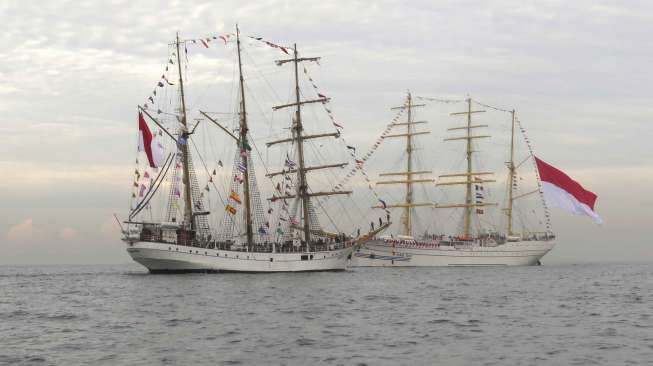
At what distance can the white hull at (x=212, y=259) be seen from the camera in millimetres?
74375

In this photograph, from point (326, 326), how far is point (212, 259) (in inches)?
1617

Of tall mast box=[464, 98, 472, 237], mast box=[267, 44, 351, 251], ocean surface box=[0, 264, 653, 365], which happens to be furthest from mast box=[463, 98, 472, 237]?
ocean surface box=[0, 264, 653, 365]

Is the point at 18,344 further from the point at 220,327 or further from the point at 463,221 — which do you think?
the point at 463,221

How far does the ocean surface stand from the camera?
28438mm

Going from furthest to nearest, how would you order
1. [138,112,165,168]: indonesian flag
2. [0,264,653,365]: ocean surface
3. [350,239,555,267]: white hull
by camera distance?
1. [350,239,555,267]: white hull
2. [138,112,165,168]: indonesian flag
3. [0,264,653,365]: ocean surface

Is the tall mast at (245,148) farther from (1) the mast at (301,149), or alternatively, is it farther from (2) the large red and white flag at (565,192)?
(2) the large red and white flag at (565,192)

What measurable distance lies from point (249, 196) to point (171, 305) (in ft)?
120

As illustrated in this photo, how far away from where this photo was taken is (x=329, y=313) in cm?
4203

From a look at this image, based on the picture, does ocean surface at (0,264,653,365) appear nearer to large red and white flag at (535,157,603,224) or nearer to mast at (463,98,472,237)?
large red and white flag at (535,157,603,224)

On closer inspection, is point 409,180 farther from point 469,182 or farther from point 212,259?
point 212,259

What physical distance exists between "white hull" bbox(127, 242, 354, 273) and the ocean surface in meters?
13.4

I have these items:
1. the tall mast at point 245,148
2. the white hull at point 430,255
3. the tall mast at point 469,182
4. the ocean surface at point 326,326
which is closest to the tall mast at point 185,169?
the tall mast at point 245,148

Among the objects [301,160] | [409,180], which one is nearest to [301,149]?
[301,160]

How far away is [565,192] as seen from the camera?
3984 inches
